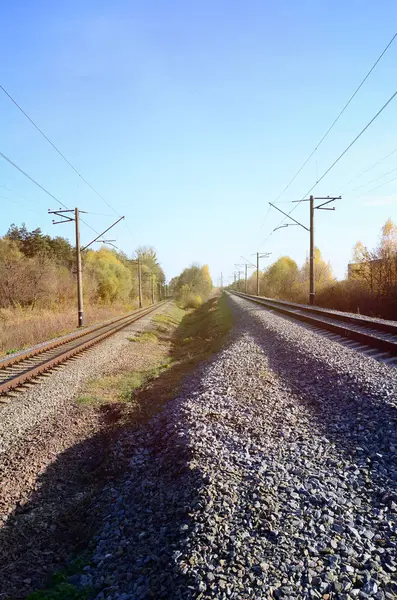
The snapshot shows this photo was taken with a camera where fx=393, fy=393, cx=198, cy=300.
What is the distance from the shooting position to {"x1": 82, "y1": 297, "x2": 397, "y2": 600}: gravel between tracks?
269 centimetres

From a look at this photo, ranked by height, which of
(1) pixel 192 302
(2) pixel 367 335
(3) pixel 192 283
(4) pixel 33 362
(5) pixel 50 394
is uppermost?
(3) pixel 192 283

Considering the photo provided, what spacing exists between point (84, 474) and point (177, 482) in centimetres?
178

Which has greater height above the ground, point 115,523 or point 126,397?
point 115,523

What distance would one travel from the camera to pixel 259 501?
3537 millimetres

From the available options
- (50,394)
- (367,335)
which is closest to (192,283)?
(367,335)

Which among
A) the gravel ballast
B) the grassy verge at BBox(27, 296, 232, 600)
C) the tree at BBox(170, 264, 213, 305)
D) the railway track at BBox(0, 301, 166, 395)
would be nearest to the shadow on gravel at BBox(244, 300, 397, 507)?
the grassy verge at BBox(27, 296, 232, 600)

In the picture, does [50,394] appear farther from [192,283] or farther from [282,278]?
[192,283]

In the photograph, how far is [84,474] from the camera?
5.34 m

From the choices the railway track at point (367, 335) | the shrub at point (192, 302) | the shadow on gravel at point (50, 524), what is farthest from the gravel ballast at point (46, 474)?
the shrub at point (192, 302)

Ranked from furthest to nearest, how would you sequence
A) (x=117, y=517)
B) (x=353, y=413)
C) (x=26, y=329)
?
(x=26, y=329) < (x=353, y=413) < (x=117, y=517)

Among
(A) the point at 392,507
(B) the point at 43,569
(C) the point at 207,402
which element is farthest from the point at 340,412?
(B) the point at 43,569

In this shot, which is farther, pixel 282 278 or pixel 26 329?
pixel 282 278

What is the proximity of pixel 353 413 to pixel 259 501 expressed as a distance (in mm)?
A: 2841

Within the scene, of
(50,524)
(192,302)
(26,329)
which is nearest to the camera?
(50,524)
